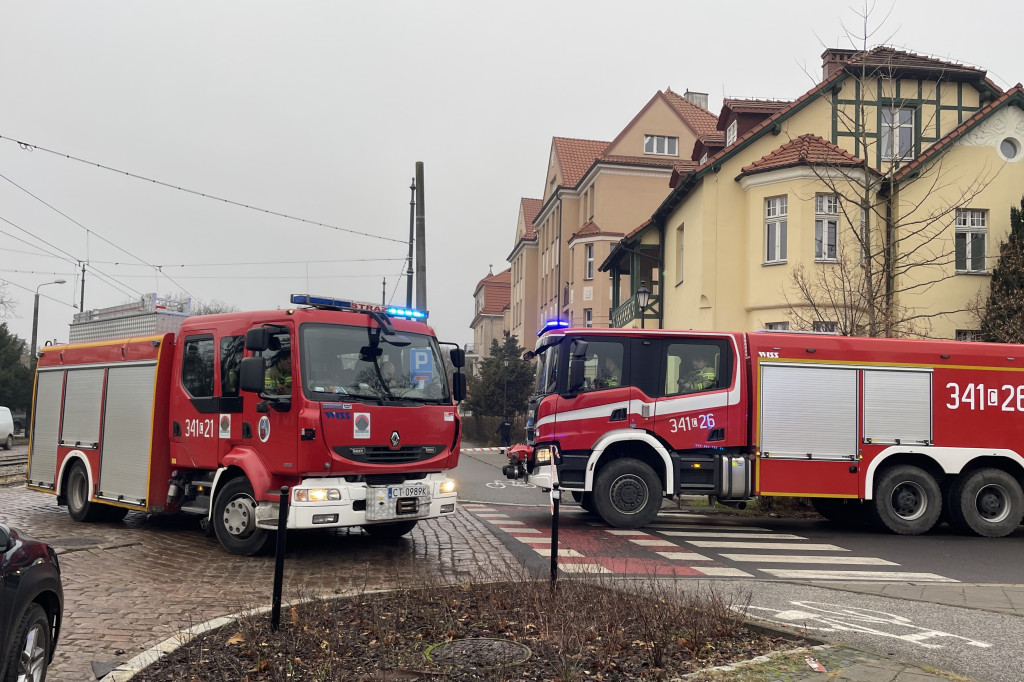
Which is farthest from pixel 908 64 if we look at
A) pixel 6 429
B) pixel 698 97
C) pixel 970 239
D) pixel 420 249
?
pixel 6 429

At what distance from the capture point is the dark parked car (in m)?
4.27

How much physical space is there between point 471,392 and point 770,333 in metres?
30.1

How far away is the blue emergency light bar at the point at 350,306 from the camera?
33.3ft

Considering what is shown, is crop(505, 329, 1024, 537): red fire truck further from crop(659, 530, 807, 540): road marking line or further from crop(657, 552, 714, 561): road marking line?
crop(657, 552, 714, 561): road marking line

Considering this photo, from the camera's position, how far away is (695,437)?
13062mm

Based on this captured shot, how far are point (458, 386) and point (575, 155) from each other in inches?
1721

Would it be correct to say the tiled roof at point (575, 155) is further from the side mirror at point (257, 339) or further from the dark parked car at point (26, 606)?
the dark parked car at point (26, 606)

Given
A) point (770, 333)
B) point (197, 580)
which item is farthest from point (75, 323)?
point (770, 333)

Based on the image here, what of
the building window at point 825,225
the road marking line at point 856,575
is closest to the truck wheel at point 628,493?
the road marking line at point 856,575

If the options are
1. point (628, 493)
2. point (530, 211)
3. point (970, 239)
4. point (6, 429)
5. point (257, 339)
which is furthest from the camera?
point (530, 211)

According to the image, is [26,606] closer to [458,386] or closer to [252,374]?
[252,374]

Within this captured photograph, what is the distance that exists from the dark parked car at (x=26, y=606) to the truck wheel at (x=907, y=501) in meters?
11.1

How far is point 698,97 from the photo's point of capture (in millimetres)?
52594

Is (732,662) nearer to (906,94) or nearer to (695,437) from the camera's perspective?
(695,437)
